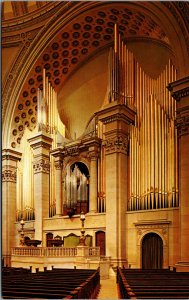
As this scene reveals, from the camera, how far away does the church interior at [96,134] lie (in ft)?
45.3

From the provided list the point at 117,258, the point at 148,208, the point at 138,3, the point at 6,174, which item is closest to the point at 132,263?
the point at 117,258

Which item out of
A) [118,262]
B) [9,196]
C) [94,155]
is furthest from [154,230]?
[9,196]

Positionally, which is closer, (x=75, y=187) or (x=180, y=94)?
(x=180, y=94)

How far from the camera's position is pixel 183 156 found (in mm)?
13008

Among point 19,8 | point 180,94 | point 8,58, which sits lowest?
point 180,94

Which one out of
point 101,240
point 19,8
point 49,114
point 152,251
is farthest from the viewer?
point 49,114

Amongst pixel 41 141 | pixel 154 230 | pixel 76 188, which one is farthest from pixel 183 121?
pixel 41 141

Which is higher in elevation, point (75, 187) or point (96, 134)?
point (96, 134)

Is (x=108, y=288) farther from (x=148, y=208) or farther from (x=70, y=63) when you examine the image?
(x=70, y=63)

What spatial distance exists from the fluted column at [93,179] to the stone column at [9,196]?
4.91 meters

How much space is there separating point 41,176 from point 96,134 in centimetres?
340

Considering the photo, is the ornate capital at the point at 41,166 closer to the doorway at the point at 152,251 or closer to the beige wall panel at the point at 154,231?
the beige wall panel at the point at 154,231

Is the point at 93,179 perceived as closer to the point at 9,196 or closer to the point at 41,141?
the point at 41,141

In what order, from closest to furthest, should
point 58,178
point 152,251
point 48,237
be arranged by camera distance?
point 152,251 < point 48,237 < point 58,178
